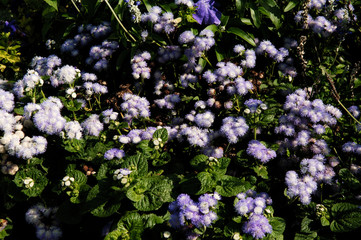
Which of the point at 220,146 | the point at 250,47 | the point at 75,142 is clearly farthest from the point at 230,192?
the point at 250,47

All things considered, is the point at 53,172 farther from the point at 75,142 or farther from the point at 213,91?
the point at 213,91

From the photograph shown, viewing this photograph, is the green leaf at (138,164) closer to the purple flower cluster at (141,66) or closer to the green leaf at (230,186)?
the green leaf at (230,186)

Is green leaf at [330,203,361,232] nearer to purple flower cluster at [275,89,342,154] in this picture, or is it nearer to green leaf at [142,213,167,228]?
purple flower cluster at [275,89,342,154]

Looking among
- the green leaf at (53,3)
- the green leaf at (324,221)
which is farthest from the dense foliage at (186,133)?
the green leaf at (53,3)

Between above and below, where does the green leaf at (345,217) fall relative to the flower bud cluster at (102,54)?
below

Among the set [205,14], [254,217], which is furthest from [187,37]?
[254,217]

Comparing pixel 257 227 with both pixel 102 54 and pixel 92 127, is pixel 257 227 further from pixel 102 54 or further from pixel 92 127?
pixel 102 54
